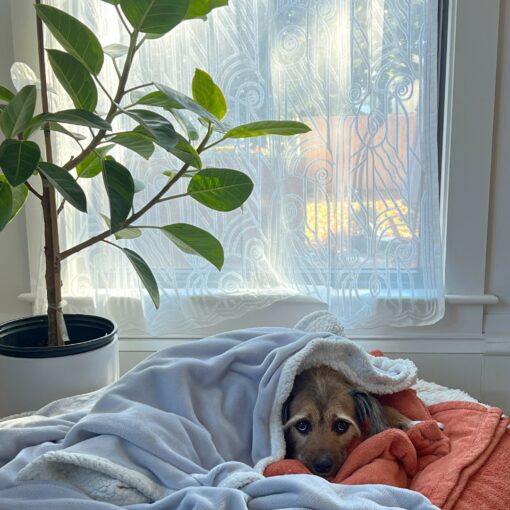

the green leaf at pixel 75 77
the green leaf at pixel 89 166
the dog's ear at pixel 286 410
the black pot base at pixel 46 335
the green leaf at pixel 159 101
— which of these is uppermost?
the green leaf at pixel 75 77

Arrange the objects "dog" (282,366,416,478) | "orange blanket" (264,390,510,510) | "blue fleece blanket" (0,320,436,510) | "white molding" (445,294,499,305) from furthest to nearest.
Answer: "white molding" (445,294,499,305) < "dog" (282,366,416,478) < "orange blanket" (264,390,510,510) < "blue fleece blanket" (0,320,436,510)

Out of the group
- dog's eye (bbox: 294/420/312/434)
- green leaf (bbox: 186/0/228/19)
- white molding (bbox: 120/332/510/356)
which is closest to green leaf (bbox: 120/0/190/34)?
green leaf (bbox: 186/0/228/19)

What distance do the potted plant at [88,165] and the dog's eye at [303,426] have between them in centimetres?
36

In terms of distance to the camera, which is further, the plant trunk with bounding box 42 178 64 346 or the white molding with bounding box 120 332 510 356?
the white molding with bounding box 120 332 510 356

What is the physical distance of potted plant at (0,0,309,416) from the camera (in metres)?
1.16

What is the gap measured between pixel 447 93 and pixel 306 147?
40 centimetres

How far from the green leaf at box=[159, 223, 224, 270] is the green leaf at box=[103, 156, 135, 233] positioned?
18cm

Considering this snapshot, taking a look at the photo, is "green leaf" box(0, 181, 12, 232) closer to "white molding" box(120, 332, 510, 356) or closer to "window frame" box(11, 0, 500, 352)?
"window frame" box(11, 0, 500, 352)

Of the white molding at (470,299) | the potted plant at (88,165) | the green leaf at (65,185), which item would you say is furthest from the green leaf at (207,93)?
the white molding at (470,299)

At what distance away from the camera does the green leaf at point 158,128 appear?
1.11m

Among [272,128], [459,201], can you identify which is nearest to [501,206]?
[459,201]

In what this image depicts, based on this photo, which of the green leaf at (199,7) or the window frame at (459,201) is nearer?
the green leaf at (199,7)

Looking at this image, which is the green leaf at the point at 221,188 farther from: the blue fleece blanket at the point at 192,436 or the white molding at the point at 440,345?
the white molding at the point at 440,345

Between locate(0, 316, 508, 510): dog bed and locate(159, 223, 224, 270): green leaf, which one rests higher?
locate(159, 223, 224, 270): green leaf
